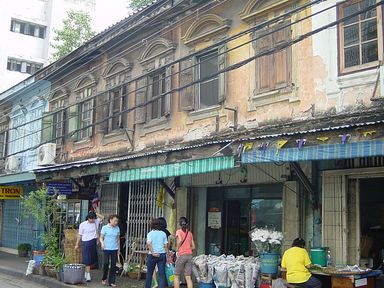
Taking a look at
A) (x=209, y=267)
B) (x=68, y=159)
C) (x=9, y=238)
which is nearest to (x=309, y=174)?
(x=209, y=267)

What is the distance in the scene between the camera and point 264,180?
11.1m

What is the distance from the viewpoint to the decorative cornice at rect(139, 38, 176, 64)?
45.0 ft

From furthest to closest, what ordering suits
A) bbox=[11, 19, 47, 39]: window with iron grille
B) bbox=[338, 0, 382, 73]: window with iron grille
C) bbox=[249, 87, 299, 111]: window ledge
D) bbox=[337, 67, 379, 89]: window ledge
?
bbox=[11, 19, 47, 39]: window with iron grille < bbox=[249, 87, 299, 111]: window ledge < bbox=[338, 0, 382, 73]: window with iron grille < bbox=[337, 67, 379, 89]: window ledge

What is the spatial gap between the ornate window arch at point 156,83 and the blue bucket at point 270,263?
519cm

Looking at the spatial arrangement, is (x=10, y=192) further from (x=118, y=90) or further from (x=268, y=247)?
(x=268, y=247)

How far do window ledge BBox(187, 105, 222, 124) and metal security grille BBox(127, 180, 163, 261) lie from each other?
2.28 meters

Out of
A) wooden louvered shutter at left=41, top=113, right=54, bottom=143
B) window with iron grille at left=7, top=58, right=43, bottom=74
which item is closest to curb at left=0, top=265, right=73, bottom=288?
wooden louvered shutter at left=41, top=113, right=54, bottom=143

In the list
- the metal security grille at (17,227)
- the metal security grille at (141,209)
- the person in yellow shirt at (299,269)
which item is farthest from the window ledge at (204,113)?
the metal security grille at (17,227)

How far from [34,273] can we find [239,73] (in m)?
7.94

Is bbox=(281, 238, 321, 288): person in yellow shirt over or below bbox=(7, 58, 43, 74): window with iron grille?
below

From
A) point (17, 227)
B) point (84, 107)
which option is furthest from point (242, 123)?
point (17, 227)

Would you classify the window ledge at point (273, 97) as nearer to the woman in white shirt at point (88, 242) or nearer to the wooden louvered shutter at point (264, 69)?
the wooden louvered shutter at point (264, 69)

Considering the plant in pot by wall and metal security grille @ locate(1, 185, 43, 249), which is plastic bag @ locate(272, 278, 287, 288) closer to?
the plant in pot by wall

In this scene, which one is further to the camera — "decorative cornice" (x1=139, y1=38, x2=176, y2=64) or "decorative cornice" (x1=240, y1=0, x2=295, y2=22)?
"decorative cornice" (x1=139, y1=38, x2=176, y2=64)
